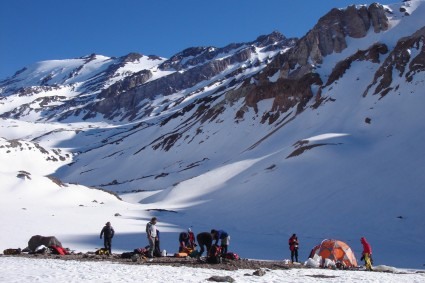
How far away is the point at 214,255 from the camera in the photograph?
17.8 m

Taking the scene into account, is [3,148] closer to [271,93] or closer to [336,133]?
[271,93]

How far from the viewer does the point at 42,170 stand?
13400 centimetres

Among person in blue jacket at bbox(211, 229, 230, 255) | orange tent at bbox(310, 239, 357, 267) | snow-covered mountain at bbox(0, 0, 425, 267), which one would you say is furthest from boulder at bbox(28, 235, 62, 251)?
orange tent at bbox(310, 239, 357, 267)

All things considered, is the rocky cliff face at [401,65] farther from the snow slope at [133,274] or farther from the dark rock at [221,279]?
the dark rock at [221,279]

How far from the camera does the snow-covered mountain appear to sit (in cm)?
3469

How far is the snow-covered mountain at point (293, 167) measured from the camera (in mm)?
34688

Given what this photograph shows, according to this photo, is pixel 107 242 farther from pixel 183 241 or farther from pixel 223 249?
pixel 223 249

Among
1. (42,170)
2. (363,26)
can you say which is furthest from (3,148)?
(363,26)

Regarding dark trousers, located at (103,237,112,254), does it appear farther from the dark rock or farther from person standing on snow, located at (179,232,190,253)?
the dark rock

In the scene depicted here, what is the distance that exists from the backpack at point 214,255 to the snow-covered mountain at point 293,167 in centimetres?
842

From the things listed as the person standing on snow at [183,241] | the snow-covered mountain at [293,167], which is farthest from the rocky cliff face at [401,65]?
the person standing on snow at [183,241]

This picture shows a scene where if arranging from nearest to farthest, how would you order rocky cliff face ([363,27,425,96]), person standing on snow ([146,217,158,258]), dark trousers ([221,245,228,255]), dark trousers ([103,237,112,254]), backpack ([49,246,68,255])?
person standing on snow ([146,217,158,258]), dark trousers ([221,245,228,255]), backpack ([49,246,68,255]), dark trousers ([103,237,112,254]), rocky cliff face ([363,27,425,96])

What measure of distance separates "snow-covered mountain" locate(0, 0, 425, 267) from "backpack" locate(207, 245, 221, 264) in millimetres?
8422

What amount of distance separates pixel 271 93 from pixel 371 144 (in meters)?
45.0
